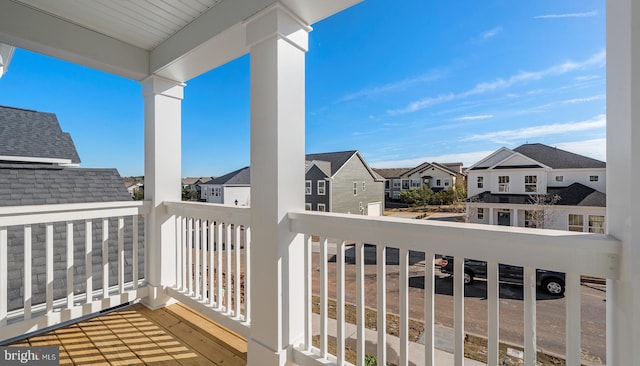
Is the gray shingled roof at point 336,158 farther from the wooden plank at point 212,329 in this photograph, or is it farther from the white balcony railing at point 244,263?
the wooden plank at point 212,329

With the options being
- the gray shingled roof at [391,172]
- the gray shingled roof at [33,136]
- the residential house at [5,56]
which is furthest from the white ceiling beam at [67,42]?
the gray shingled roof at [391,172]

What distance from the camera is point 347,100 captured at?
148 centimetres

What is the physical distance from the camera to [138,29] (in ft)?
7.30

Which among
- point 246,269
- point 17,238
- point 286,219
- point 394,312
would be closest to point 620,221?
point 394,312

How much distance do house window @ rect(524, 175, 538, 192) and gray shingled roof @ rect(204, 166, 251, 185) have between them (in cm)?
146

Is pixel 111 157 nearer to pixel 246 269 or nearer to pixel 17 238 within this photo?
pixel 17 238

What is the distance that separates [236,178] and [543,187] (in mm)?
1757

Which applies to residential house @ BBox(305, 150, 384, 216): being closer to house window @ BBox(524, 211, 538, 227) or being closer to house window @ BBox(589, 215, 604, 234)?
house window @ BBox(524, 211, 538, 227)

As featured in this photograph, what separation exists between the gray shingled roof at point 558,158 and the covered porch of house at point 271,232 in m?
0.07

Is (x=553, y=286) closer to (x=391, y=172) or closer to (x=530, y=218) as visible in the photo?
(x=530, y=218)

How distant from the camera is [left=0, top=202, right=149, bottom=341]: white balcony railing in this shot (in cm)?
199

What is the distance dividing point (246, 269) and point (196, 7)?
1.91 m

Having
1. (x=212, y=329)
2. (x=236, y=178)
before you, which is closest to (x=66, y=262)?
(x=212, y=329)

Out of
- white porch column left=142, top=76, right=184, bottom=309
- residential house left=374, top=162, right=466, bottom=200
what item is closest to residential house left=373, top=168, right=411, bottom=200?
residential house left=374, top=162, right=466, bottom=200
